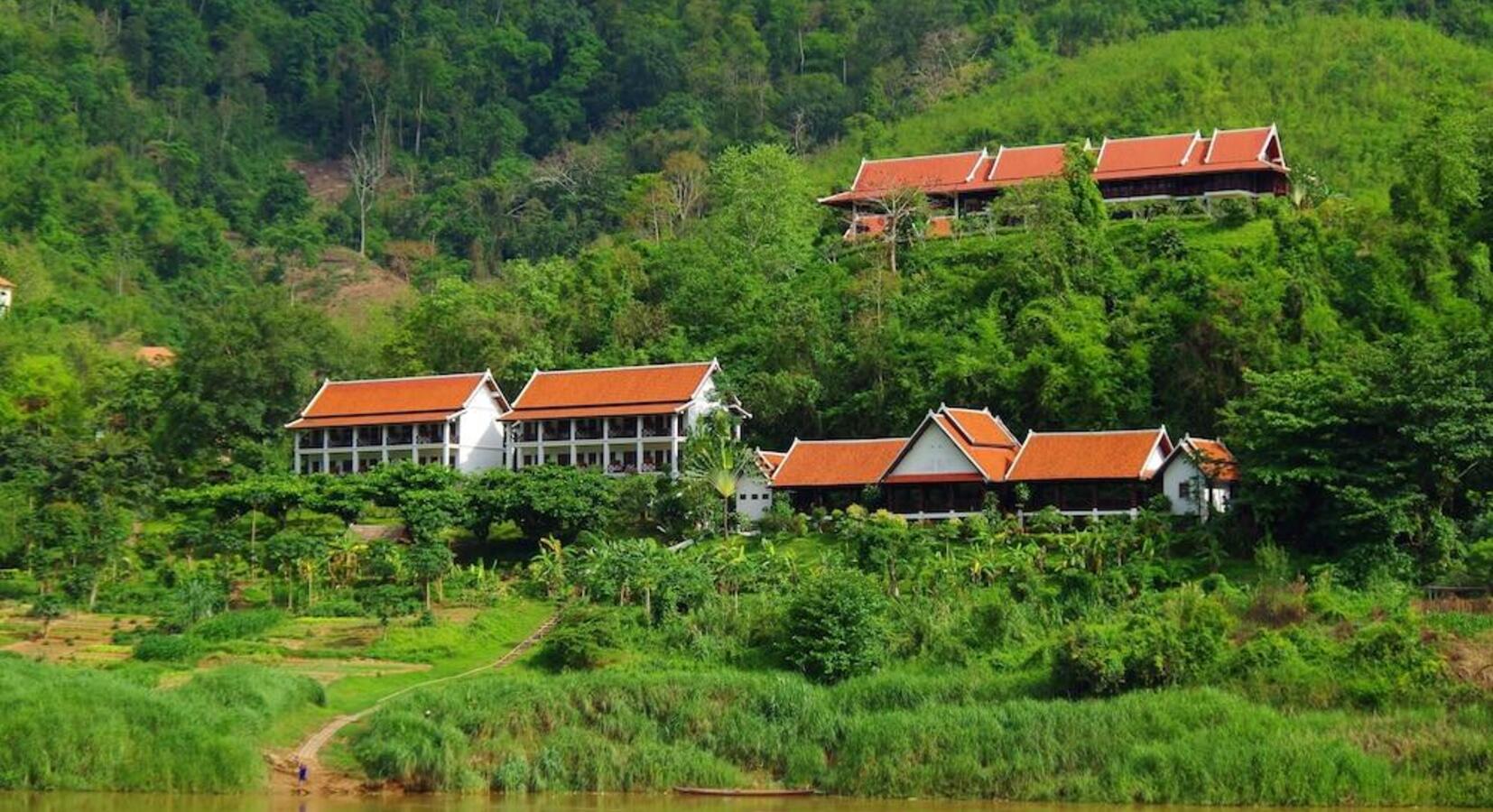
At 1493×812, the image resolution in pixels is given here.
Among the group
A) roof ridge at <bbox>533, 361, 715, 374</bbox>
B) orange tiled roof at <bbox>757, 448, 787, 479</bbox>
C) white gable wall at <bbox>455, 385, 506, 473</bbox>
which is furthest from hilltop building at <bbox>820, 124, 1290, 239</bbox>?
orange tiled roof at <bbox>757, 448, 787, 479</bbox>

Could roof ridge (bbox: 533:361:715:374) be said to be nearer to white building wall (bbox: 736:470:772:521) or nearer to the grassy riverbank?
white building wall (bbox: 736:470:772:521)

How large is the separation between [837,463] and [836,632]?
465 inches

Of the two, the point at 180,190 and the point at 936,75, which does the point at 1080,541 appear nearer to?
the point at 936,75

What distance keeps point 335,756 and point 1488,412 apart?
23.8m

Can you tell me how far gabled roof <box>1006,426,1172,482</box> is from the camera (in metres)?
47.8

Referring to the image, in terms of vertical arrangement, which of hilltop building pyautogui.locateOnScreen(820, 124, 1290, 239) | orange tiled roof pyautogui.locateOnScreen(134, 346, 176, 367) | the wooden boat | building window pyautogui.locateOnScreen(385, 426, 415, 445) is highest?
hilltop building pyautogui.locateOnScreen(820, 124, 1290, 239)

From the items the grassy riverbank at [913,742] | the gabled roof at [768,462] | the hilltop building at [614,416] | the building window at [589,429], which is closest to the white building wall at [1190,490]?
the grassy riverbank at [913,742]

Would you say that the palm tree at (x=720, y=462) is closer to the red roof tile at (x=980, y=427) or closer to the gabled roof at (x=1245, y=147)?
the red roof tile at (x=980, y=427)

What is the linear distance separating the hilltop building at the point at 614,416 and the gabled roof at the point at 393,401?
4.54 feet

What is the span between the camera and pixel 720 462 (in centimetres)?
5162

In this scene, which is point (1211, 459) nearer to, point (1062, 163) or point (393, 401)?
point (1062, 163)

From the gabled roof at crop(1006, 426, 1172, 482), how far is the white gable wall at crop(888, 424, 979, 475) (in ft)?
4.41

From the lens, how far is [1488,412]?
42656 mm

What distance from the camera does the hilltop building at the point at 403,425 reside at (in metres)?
58.0
